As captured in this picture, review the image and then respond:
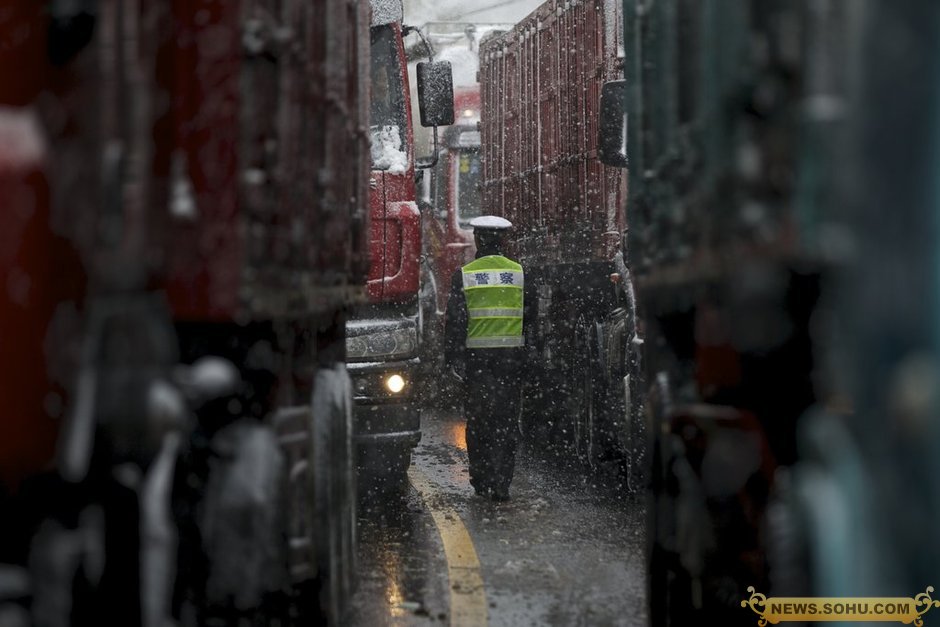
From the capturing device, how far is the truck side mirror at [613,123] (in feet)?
20.8

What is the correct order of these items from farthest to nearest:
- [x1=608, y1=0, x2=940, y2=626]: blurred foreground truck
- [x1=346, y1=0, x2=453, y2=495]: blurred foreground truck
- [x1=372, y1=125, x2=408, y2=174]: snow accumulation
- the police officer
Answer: the police officer < [x1=372, y1=125, x2=408, y2=174]: snow accumulation < [x1=346, y1=0, x2=453, y2=495]: blurred foreground truck < [x1=608, y1=0, x2=940, y2=626]: blurred foreground truck

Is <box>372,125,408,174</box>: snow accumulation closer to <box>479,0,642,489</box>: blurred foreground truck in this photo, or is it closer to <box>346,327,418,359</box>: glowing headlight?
<box>346,327,418,359</box>: glowing headlight

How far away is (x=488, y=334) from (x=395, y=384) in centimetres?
117

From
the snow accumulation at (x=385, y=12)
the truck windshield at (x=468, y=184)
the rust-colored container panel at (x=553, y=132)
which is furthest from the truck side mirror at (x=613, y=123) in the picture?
the truck windshield at (x=468, y=184)

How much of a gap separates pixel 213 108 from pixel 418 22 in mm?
29063

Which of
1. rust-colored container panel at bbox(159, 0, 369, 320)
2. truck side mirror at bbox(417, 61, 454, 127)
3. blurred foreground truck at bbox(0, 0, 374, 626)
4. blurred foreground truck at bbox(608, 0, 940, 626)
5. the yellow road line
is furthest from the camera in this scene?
truck side mirror at bbox(417, 61, 454, 127)

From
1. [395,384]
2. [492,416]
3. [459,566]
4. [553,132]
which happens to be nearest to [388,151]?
[395,384]

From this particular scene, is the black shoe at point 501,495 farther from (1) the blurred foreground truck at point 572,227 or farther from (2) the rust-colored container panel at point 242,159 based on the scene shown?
(2) the rust-colored container panel at point 242,159

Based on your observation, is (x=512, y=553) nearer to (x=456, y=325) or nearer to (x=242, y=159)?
(x=456, y=325)

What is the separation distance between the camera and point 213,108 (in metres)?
3.03

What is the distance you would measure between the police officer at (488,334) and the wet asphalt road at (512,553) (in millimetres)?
573

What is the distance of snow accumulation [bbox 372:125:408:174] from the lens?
7973mm

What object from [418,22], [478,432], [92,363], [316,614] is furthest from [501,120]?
[418,22]

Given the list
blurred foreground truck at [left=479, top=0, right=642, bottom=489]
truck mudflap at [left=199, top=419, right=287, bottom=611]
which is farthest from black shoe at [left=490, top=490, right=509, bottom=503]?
truck mudflap at [left=199, top=419, right=287, bottom=611]
